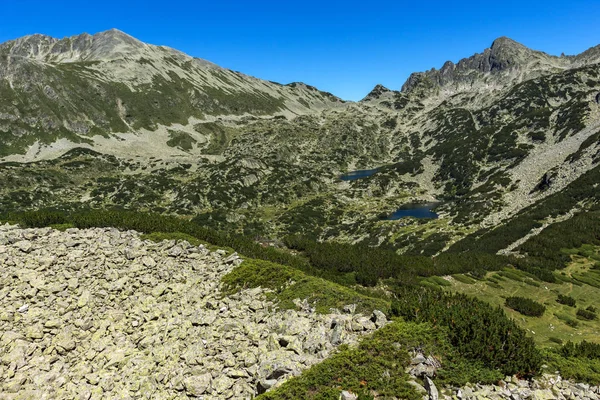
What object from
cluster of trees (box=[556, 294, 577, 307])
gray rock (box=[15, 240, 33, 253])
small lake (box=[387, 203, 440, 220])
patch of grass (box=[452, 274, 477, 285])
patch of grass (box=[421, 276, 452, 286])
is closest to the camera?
gray rock (box=[15, 240, 33, 253])

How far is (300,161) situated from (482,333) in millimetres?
148354

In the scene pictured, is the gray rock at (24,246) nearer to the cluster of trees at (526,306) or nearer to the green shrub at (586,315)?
the cluster of trees at (526,306)

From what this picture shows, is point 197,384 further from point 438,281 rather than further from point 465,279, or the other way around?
point 465,279

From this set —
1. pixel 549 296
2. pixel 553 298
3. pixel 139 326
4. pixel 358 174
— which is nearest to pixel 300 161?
pixel 358 174

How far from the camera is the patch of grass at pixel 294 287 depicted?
14.0 m

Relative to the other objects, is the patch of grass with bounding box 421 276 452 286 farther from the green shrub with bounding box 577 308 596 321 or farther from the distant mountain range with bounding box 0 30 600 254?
the distant mountain range with bounding box 0 30 600 254

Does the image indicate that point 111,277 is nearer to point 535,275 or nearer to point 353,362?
point 353,362

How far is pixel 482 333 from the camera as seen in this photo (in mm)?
11250

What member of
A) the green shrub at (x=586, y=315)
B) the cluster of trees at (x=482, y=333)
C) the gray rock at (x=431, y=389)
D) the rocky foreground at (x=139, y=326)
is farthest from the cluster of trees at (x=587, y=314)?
the gray rock at (x=431, y=389)

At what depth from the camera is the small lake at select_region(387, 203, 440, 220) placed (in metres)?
84.9

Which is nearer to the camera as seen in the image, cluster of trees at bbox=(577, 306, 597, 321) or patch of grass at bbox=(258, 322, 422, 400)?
patch of grass at bbox=(258, 322, 422, 400)

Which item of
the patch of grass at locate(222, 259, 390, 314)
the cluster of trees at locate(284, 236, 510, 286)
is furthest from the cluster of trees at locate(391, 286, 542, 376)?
the cluster of trees at locate(284, 236, 510, 286)

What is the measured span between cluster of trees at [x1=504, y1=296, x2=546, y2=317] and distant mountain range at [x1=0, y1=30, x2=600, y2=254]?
89.8 feet

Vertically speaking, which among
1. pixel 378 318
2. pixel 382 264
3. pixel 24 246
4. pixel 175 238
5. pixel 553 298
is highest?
pixel 175 238
